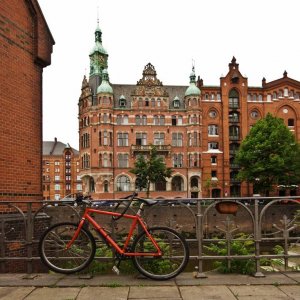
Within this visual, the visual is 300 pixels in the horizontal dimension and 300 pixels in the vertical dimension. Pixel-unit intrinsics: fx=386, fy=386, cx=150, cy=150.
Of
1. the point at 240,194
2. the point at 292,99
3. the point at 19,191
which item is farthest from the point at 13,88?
the point at 292,99

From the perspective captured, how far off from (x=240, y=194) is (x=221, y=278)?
167ft

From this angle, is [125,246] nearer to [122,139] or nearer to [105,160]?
[105,160]

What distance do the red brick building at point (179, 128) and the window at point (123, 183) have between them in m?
0.14

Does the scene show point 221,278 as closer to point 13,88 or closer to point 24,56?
point 13,88

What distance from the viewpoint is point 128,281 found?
5.21m

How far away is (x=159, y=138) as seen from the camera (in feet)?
180

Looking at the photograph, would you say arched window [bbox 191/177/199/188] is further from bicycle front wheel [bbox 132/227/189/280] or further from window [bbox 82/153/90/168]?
bicycle front wheel [bbox 132/227/189/280]

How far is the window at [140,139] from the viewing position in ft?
179

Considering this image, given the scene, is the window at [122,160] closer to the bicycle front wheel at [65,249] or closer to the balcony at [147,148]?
the balcony at [147,148]

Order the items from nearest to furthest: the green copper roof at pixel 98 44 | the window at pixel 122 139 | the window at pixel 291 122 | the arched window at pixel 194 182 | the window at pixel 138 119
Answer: the window at pixel 122 139
the arched window at pixel 194 182
the window at pixel 138 119
the window at pixel 291 122
the green copper roof at pixel 98 44

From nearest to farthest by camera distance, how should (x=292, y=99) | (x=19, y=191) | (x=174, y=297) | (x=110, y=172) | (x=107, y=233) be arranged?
(x=174, y=297) < (x=107, y=233) < (x=19, y=191) < (x=110, y=172) < (x=292, y=99)

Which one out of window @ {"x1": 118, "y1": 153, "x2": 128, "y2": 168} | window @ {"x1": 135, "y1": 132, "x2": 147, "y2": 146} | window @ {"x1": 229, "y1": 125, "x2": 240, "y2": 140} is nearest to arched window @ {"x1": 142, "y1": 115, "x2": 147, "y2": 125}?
window @ {"x1": 135, "y1": 132, "x2": 147, "y2": 146}

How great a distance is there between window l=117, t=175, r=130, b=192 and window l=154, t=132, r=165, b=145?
6.62 metres

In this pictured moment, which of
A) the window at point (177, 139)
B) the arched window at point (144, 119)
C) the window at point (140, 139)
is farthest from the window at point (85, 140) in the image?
the window at point (177, 139)
